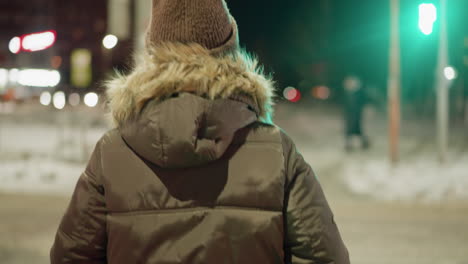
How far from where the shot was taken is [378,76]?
1741 inches

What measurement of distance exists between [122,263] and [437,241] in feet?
19.5

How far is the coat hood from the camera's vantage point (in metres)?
1.82

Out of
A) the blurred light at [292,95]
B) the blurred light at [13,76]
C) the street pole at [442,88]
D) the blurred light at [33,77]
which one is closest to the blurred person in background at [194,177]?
the street pole at [442,88]

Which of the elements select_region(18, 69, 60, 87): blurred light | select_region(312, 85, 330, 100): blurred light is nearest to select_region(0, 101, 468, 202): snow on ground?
select_region(18, 69, 60, 87): blurred light

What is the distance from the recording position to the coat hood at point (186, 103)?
5.97 feet

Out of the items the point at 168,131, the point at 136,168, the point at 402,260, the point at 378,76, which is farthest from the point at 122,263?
the point at 378,76

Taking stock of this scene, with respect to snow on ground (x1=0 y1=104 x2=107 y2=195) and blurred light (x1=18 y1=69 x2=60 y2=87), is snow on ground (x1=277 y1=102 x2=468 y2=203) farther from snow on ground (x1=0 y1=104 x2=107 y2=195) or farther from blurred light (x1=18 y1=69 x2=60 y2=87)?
blurred light (x1=18 y1=69 x2=60 y2=87)

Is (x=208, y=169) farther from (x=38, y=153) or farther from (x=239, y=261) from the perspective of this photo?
(x=38, y=153)

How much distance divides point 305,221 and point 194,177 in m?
0.35

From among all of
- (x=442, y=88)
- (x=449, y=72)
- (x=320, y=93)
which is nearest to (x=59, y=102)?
(x=320, y=93)

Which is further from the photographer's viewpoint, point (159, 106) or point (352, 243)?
point (352, 243)

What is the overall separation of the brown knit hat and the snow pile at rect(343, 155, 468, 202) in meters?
8.14

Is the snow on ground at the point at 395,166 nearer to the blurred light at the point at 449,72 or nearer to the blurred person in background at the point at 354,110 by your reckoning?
the blurred person in background at the point at 354,110

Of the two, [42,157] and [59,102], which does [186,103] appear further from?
[59,102]
